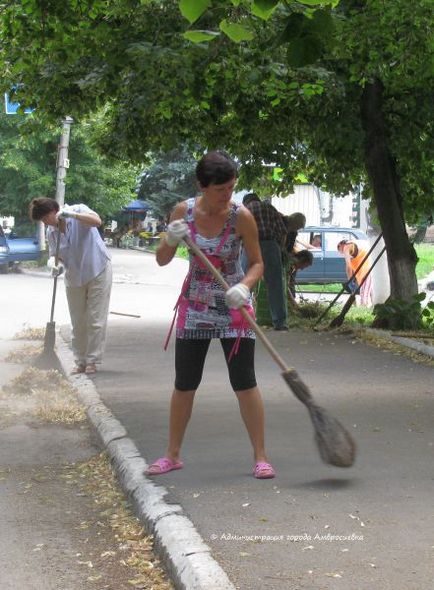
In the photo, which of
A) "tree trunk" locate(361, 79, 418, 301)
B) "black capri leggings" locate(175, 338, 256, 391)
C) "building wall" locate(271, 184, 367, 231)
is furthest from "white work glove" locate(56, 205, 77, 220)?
"building wall" locate(271, 184, 367, 231)

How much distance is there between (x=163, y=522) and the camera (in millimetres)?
5219

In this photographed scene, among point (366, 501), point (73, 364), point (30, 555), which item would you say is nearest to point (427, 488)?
point (366, 501)

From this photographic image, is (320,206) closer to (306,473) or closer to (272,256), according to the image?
(272,256)

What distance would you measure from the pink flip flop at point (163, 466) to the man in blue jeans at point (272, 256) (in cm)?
793

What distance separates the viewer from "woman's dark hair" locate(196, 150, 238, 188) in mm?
5820

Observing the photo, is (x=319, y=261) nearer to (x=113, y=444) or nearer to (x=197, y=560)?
(x=113, y=444)

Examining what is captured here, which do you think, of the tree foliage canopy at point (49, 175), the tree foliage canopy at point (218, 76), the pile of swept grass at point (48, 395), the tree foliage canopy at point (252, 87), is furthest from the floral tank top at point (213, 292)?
the tree foliage canopy at point (49, 175)

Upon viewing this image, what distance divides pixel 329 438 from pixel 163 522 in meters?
1.09

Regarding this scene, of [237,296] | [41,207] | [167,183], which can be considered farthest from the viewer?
[167,183]

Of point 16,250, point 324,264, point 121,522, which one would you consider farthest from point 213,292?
point 16,250

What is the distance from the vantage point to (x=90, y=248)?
406 inches

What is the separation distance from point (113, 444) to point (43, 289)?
61.8ft

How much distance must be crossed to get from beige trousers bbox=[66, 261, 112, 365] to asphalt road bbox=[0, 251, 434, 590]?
0.31m

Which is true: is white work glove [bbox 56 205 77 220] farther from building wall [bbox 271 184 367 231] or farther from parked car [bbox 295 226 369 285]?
building wall [bbox 271 184 367 231]
